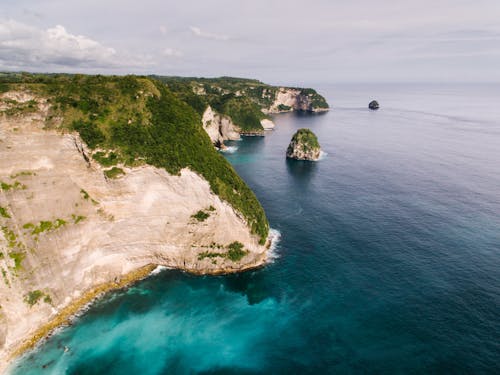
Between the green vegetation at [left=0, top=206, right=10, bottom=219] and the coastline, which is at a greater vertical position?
the green vegetation at [left=0, top=206, right=10, bottom=219]

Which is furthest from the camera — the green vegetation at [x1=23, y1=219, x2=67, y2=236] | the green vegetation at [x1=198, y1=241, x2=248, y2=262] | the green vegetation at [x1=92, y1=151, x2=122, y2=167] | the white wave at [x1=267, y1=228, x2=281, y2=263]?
the white wave at [x1=267, y1=228, x2=281, y2=263]

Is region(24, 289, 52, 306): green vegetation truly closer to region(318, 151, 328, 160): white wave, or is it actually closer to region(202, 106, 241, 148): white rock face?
region(202, 106, 241, 148): white rock face

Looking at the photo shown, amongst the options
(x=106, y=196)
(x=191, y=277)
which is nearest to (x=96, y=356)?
(x=191, y=277)

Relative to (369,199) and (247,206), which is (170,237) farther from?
(369,199)

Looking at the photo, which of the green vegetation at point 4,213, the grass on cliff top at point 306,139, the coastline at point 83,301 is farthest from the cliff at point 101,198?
the grass on cliff top at point 306,139

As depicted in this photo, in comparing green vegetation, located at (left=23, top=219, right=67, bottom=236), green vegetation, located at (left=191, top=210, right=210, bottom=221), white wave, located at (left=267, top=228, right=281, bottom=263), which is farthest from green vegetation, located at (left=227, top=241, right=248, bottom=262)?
green vegetation, located at (left=23, top=219, right=67, bottom=236)

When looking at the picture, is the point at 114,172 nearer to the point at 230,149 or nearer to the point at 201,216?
the point at 201,216

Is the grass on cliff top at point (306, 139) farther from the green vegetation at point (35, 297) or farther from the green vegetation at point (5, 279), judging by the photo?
the green vegetation at point (5, 279)
